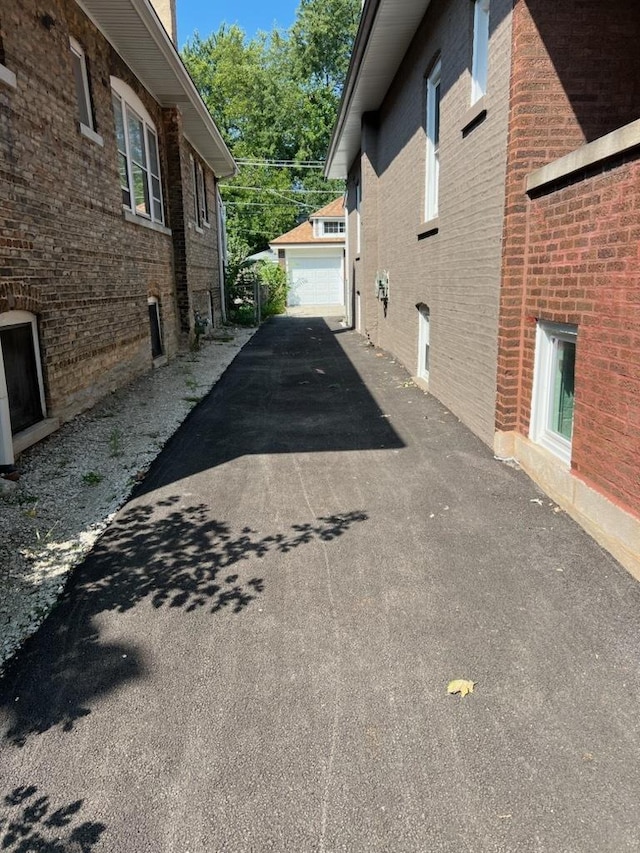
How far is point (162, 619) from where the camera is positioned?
3.28 metres

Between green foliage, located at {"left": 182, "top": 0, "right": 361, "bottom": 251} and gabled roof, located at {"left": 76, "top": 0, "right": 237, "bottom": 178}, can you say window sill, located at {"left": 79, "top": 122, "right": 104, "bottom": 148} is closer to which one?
gabled roof, located at {"left": 76, "top": 0, "right": 237, "bottom": 178}

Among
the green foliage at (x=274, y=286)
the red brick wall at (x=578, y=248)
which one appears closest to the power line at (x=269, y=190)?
the green foliage at (x=274, y=286)

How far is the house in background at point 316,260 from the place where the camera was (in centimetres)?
3453

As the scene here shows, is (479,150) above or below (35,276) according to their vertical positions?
above

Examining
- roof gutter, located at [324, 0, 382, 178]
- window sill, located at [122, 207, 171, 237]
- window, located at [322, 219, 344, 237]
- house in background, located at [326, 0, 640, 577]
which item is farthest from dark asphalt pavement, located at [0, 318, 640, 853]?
window, located at [322, 219, 344, 237]

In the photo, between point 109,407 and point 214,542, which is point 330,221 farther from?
point 214,542

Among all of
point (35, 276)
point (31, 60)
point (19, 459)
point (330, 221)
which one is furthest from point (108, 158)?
point (330, 221)

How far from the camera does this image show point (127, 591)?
11.8ft

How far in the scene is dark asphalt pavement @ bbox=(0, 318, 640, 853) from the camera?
2055mm

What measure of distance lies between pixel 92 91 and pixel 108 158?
913 millimetres

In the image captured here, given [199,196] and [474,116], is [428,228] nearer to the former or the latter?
[474,116]

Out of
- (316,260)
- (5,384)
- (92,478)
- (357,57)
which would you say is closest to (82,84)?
(357,57)

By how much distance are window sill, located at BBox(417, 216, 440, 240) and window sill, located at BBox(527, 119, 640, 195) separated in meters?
3.17

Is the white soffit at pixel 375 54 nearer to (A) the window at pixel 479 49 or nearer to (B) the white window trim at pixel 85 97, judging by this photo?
(A) the window at pixel 479 49
